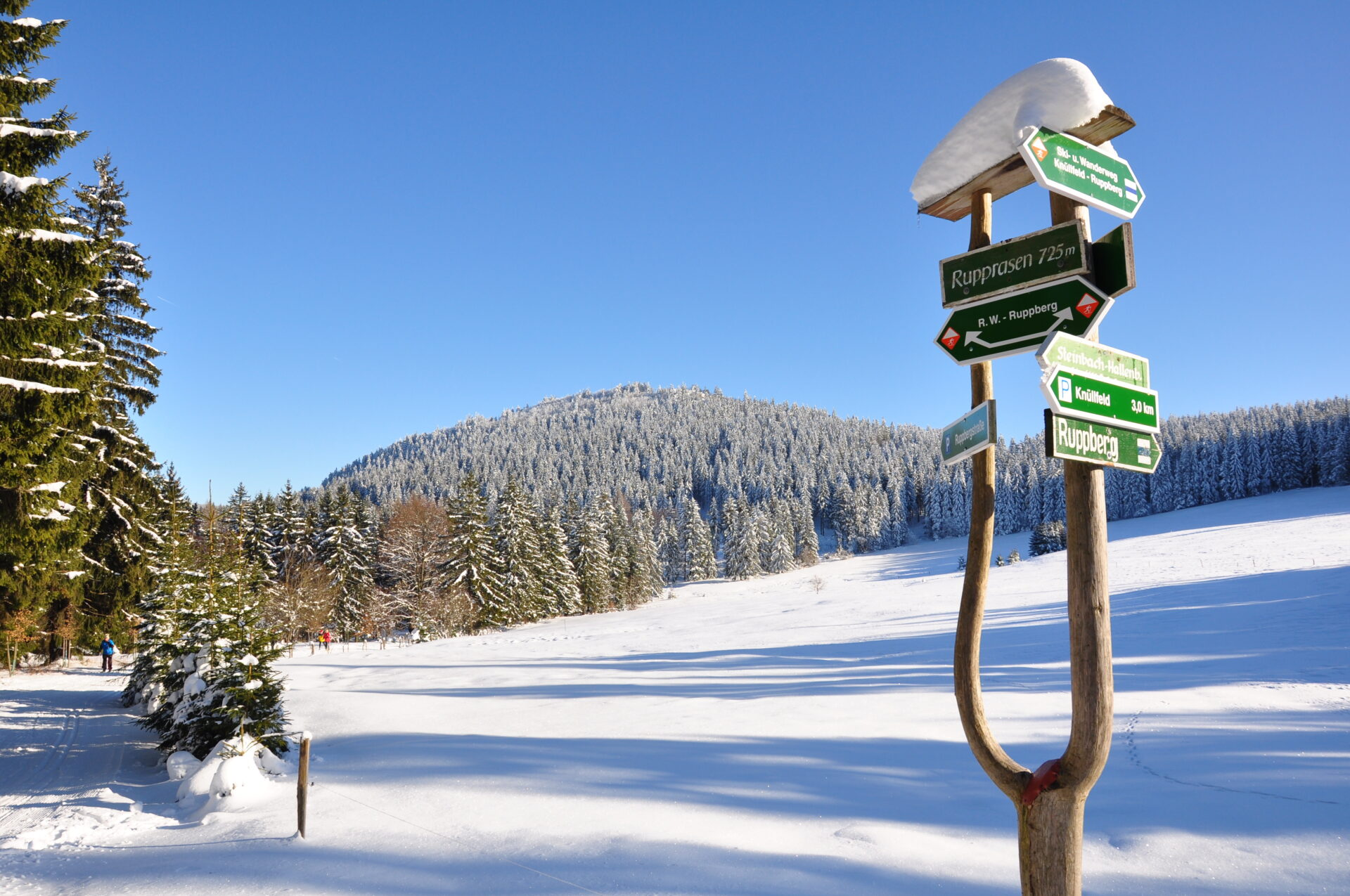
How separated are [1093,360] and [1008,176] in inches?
50.6

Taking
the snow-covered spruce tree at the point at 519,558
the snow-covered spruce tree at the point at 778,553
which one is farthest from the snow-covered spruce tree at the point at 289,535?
the snow-covered spruce tree at the point at 778,553

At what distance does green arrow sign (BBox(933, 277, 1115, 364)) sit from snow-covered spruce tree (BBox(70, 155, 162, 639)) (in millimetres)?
26897

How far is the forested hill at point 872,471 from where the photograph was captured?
8575cm

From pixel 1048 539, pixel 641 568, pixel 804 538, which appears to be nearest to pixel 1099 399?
pixel 641 568

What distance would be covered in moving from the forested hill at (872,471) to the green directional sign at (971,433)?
3660 centimetres

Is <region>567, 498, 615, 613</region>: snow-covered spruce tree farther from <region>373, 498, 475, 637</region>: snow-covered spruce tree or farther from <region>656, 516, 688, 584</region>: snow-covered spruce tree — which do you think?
<region>656, 516, 688, 584</region>: snow-covered spruce tree

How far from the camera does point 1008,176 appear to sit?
143 inches

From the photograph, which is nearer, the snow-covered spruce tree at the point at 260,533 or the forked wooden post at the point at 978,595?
the forked wooden post at the point at 978,595

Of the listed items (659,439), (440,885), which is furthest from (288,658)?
(659,439)

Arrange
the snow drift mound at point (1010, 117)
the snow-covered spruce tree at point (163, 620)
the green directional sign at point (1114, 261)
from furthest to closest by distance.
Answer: the snow-covered spruce tree at point (163, 620) → the snow drift mound at point (1010, 117) → the green directional sign at point (1114, 261)

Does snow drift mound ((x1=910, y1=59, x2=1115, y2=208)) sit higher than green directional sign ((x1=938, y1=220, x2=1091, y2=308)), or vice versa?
snow drift mound ((x1=910, y1=59, x2=1115, y2=208))

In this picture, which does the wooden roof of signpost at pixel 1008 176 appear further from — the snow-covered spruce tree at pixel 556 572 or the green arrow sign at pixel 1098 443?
the snow-covered spruce tree at pixel 556 572

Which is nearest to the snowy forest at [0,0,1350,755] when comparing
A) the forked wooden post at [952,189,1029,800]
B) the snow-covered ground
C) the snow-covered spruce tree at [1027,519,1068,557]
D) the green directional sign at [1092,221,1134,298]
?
the snow-covered ground

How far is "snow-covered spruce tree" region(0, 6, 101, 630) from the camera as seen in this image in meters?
10.5
